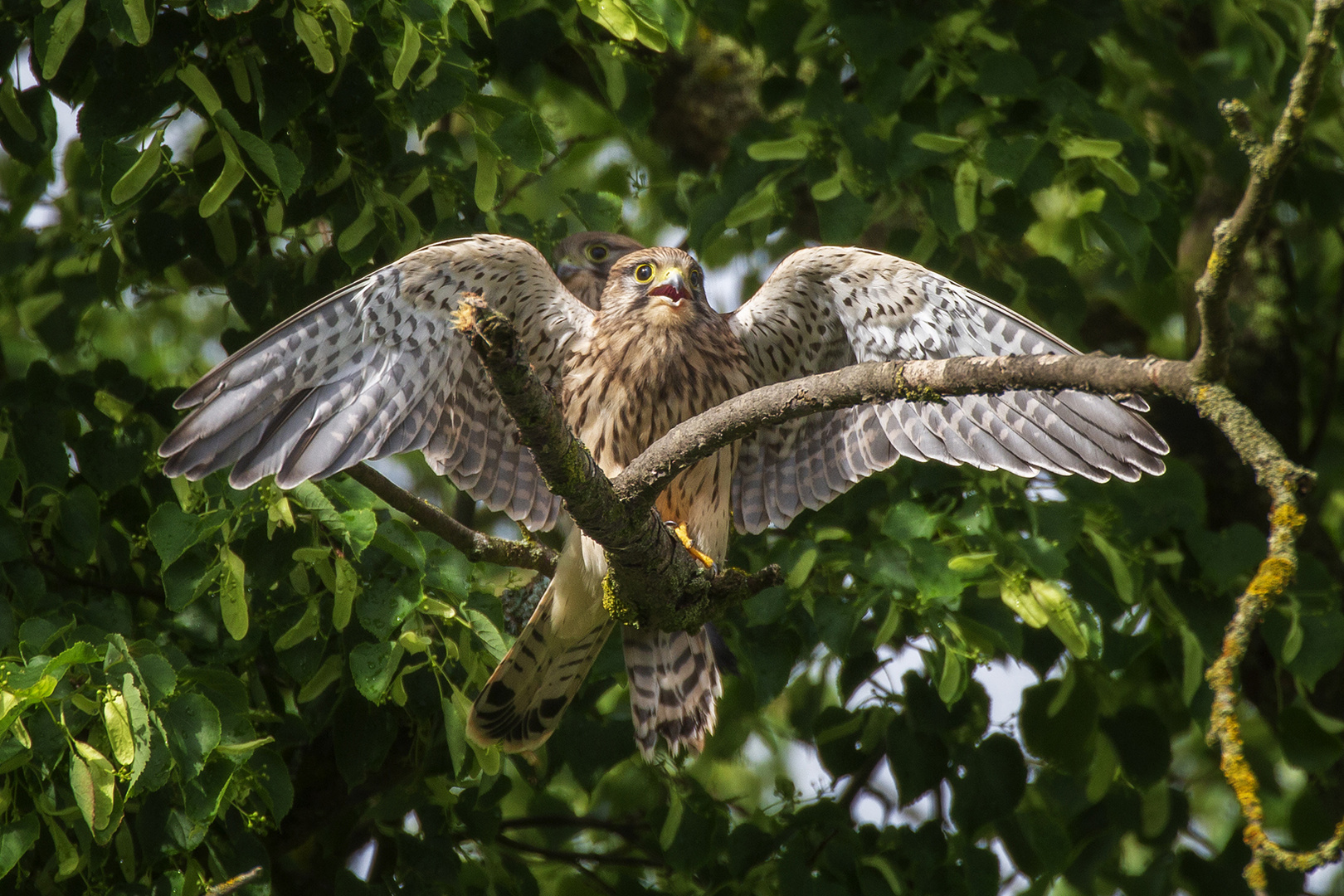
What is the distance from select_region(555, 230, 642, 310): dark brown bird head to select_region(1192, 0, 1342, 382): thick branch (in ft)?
12.5

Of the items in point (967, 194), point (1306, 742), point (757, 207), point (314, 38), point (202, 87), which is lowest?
point (1306, 742)

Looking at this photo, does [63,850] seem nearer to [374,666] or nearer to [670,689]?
[374,666]

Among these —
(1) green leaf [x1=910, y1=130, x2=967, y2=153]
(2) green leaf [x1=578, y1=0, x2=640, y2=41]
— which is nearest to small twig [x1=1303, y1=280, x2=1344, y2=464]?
(1) green leaf [x1=910, y1=130, x2=967, y2=153]

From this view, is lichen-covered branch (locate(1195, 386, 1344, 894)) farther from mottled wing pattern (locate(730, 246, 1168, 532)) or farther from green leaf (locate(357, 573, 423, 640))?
green leaf (locate(357, 573, 423, 640))

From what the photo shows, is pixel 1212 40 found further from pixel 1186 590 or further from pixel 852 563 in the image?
pixel 852 563

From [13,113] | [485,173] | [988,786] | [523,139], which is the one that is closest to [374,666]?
[485,173]

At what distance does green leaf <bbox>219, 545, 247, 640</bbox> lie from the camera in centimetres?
269

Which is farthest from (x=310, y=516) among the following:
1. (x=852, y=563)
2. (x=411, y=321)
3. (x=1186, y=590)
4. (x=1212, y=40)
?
(x=1212, y=40)

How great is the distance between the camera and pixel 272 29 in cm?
306

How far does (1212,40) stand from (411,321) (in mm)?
4117

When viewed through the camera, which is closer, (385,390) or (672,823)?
(385,390)

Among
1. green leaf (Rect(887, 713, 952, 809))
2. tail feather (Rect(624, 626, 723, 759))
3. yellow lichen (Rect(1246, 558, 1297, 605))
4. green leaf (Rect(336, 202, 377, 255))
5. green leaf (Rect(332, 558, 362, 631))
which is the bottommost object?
green leaf (Rect(887, 713, 952, 809))

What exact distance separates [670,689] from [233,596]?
1293mm

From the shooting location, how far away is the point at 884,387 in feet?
6.77
